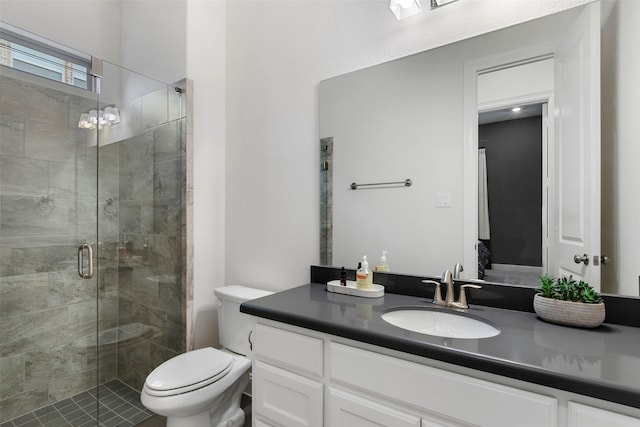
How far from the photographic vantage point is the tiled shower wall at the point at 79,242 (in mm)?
1864

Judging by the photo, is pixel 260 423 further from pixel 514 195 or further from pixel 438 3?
pixel 438 3

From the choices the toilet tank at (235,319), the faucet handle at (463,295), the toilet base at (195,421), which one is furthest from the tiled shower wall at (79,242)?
the faucet handle at (463,295)

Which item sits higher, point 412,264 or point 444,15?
point 444,15

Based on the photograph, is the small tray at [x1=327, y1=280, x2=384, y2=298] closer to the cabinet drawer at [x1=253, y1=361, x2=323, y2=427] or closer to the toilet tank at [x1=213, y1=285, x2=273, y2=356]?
the cabinet drawer at [x1=253, y1=361, x2=323, y2=427]

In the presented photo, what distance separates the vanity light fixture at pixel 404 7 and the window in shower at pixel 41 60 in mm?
1833

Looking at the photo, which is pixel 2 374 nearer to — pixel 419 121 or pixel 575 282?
Result: pixel 419 121

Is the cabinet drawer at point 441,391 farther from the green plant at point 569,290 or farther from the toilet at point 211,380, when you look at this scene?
the toilet at point 211,380

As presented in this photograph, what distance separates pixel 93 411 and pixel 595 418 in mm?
2491

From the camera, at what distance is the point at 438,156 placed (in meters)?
1.38

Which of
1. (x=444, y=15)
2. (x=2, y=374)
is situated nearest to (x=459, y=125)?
(x=444, y=15)

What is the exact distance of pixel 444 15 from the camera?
54.4 inches

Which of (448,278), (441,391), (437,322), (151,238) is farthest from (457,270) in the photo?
(151,238)

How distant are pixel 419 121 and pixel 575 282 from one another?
846mm

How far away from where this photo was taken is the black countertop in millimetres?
687
